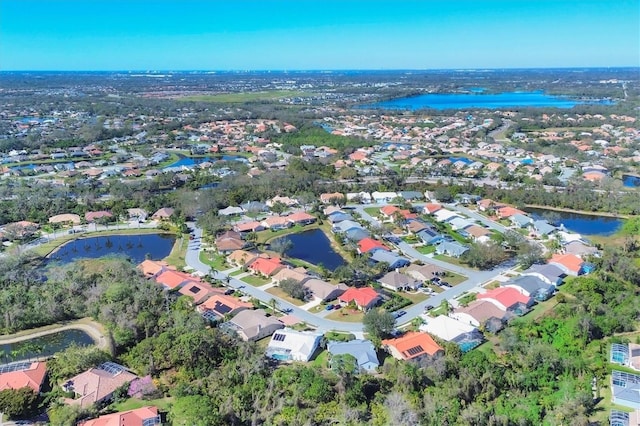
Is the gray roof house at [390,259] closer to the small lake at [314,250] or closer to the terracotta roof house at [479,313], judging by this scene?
the small lake at [314,250]

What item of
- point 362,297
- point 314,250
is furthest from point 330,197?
point 362,297

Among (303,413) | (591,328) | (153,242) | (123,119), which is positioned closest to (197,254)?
(153,242)

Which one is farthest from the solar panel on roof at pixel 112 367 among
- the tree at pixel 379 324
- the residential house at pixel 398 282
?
the residential house at pixel 398 282

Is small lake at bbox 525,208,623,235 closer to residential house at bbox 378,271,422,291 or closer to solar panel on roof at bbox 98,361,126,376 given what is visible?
residential house at bbox 378,271,422,291

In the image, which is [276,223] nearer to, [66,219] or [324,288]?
[324,288]

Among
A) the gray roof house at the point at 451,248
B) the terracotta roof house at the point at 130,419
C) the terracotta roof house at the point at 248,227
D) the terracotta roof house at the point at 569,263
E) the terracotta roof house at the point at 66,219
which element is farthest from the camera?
the terracotta roof house at the point at 66,219

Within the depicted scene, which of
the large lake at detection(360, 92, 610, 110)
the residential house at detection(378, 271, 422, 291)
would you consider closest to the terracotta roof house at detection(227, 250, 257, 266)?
the residential house at detection(378, 271, 422, 291)
